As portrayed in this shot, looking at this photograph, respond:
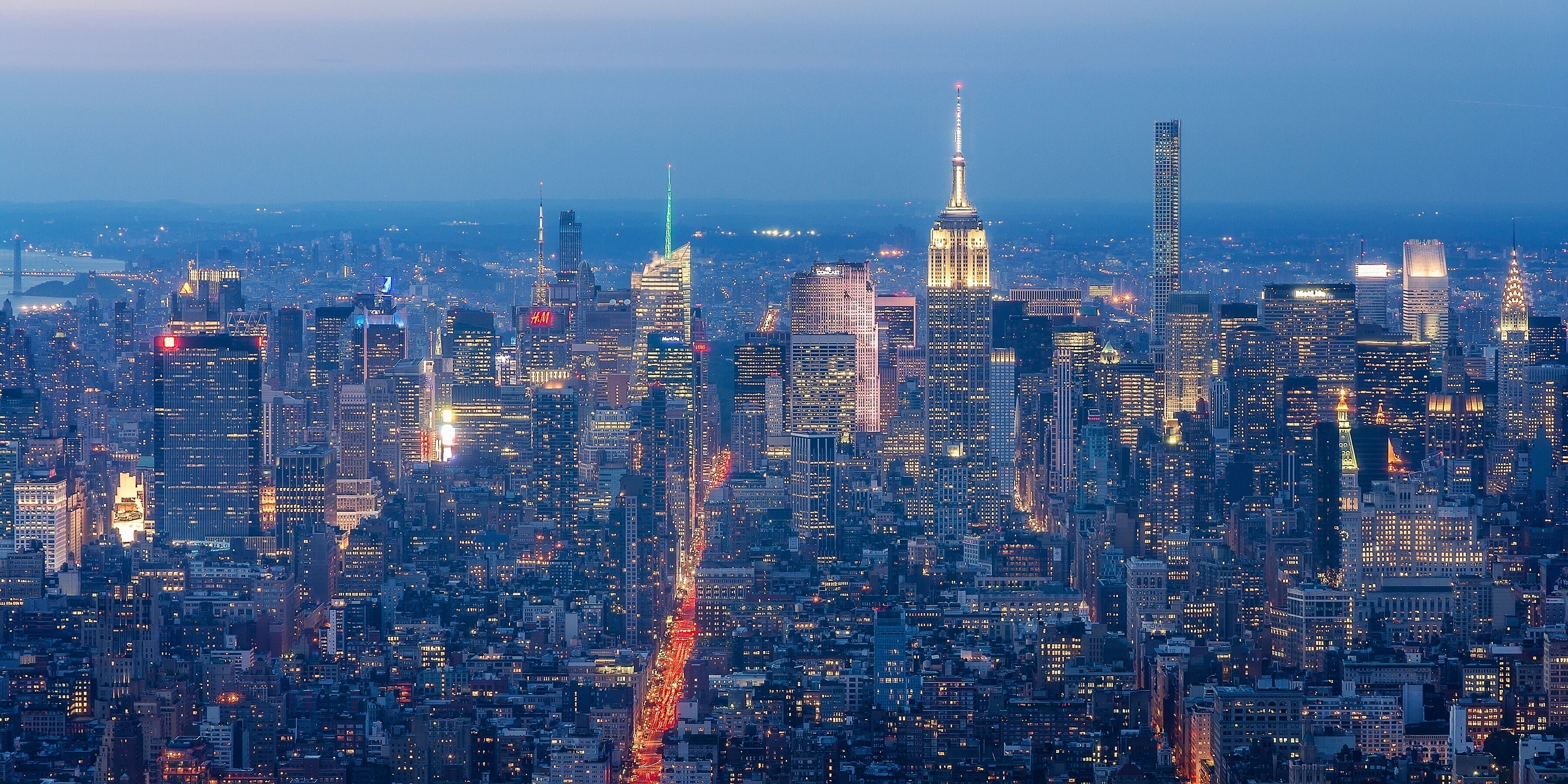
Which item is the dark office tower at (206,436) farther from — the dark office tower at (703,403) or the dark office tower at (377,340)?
the dark office tower at (703,403)

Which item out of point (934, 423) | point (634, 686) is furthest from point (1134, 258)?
point (634, 686)

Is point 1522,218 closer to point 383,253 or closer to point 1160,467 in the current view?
point 1160,467

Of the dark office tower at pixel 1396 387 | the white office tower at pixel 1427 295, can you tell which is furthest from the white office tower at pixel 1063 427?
the white office tower at pixel 1427 295

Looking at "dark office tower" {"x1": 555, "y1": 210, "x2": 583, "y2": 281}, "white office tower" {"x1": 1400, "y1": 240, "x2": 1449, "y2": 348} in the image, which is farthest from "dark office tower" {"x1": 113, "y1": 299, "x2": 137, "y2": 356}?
"white office tower" {"x1": 1400, "y1": 240, "x2": 1449, "y2": 348}

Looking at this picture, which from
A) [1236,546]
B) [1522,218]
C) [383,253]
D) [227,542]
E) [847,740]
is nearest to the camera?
[847,740]

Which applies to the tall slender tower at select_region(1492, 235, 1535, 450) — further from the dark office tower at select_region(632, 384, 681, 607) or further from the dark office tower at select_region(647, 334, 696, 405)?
the dark office tower at select_region(647, 334, 696, 405)

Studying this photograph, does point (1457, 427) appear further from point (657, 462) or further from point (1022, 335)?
point (1022, 335)
